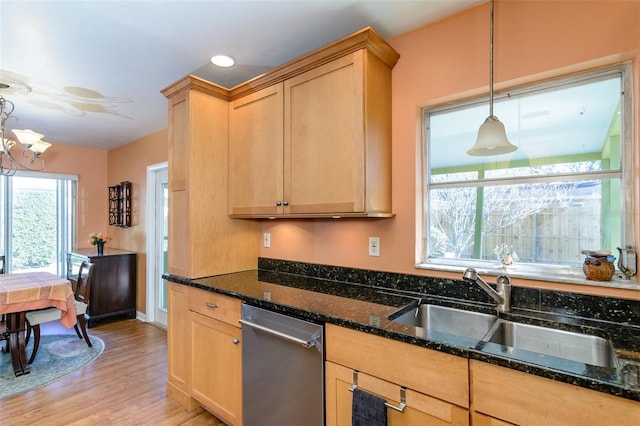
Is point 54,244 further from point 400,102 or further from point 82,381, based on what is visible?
point 400,102

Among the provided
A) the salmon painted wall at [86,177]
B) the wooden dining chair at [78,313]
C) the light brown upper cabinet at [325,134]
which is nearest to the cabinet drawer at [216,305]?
the light brown upper cabinet at [325,134]

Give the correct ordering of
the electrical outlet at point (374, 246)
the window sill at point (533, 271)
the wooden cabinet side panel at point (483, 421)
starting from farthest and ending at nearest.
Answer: the electrical outlet at point (374, 246) → the window sill at point (533, 271) → the wooden cabinet side panel at point (483, 421)

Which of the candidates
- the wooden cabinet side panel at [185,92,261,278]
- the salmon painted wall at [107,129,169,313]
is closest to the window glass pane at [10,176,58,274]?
the salmon painted wall at [107,129,169,313]

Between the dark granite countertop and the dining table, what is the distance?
1304mm

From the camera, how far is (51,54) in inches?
81.5

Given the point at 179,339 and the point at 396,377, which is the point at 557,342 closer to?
the point at 396,377

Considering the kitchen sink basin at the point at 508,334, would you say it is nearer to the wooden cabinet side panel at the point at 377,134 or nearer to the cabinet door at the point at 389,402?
the cabinet door at the point at 389,402

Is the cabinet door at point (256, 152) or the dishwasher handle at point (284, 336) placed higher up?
the cabinet door at point (256, 152)

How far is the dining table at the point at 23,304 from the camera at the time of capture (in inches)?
101

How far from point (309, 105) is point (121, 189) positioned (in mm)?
3712

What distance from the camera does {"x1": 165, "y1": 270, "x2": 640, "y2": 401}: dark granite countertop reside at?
0.91 metres

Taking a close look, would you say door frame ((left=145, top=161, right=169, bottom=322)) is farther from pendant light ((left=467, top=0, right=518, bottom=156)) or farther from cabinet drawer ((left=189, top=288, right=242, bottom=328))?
pendant light ((left=467, top=0, right=518, bottom=156))

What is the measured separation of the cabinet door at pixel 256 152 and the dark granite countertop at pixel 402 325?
0.51m

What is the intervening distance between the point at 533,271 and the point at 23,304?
3641 millimetres
